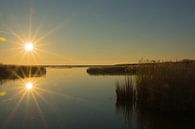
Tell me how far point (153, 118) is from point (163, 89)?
67.4 inches

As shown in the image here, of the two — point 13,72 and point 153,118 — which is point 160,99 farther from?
point 13,72

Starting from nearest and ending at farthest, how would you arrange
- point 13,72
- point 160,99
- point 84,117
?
point 84,117, point 160,99, point 13,72

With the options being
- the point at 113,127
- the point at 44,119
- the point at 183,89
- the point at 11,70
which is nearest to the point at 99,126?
the point at 113,127

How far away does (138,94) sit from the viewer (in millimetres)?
10859

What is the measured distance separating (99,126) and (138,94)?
12.2 feet

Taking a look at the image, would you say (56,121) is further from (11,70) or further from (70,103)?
(11,70)

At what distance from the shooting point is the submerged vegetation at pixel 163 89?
9.35 m

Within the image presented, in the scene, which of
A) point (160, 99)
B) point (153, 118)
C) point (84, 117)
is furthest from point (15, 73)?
point (153, 118)

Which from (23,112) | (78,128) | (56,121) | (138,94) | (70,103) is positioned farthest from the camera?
Result: (70,103)

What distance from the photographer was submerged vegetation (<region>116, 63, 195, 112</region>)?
9.35 m

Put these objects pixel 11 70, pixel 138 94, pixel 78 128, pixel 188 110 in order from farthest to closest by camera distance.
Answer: pixel 11 70 → pixel 138 94 → pixel 188 110 → pixel 78 128

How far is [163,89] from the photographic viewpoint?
9812mm

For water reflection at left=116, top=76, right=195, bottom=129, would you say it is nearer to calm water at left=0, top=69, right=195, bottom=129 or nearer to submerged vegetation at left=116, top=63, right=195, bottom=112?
calm water at left=0, top=69, right=195, bottom=129

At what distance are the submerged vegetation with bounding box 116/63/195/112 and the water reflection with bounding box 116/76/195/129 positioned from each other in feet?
1.35
